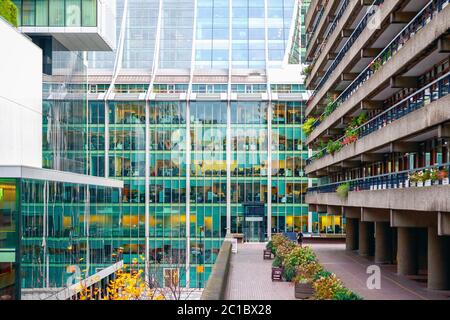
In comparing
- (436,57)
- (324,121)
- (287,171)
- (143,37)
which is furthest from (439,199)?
(143,37)

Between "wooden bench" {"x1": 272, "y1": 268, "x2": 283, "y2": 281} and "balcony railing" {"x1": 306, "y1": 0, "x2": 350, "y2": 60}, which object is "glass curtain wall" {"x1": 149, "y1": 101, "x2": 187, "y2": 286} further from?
"wooden bench" {"x1": 272, "y1": 268, "x2": 283, "y2": 281}

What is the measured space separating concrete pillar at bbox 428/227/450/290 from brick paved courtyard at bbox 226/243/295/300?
6.34 m

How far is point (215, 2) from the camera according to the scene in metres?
109

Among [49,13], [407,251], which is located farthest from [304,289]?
[49,13]

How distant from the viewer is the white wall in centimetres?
4344

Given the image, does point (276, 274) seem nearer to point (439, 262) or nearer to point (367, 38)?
point (439, 262)

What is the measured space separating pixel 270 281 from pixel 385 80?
11.9m

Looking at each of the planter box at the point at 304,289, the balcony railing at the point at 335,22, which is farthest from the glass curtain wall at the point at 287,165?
the planter box at the point at 304,289

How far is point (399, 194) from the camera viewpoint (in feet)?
99.1

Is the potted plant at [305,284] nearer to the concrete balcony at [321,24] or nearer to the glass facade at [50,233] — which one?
the glass facade at [50,233]

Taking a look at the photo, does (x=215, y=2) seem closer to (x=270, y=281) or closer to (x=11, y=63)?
(x=11, y=63)

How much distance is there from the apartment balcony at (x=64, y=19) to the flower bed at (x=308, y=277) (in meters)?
20.9

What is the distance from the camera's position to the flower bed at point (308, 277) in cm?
2564

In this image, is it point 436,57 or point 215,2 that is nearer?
point 436,57
